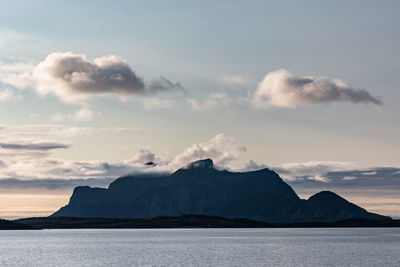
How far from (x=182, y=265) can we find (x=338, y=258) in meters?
56.5

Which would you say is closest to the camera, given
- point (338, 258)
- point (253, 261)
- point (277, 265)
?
point (277, 265)

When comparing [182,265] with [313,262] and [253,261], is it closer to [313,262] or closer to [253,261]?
[253,261]

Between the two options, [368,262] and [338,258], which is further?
[338,258]

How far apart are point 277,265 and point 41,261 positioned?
76563mm

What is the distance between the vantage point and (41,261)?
190500 millimetres

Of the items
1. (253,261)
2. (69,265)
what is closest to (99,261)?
(69,265)

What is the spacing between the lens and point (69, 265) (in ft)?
580

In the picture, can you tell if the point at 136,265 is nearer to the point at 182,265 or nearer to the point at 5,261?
the point at 182,265

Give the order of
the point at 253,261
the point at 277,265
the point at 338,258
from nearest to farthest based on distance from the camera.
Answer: the point at 277,265
the point at 253,261
the point at 338,258

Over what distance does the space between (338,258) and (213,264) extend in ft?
154

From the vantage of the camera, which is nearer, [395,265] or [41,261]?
[395,265]

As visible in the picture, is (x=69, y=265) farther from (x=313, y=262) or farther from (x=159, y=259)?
(x=313, y=262)

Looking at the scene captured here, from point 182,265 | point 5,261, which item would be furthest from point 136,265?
point 5,261

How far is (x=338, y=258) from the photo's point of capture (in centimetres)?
19500
